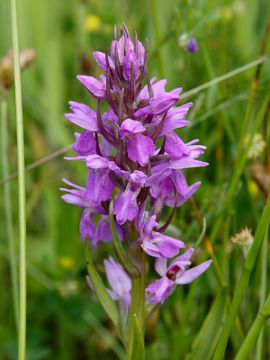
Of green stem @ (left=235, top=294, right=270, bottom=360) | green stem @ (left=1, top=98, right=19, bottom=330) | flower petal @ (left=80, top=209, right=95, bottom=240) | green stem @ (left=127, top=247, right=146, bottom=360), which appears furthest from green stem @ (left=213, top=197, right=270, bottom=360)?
green stem @ (left=1, top=98, right=19, bottom=330)

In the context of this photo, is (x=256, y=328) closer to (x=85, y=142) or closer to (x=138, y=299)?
(x=138, y=299)

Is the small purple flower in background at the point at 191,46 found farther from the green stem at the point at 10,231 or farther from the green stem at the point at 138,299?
the green stem at the point at 138,299

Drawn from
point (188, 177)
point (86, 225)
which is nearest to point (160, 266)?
point (86, 225)

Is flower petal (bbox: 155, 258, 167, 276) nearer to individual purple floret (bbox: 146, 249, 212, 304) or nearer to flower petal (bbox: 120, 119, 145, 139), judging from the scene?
individual purple floret (bbox: 146, 249, 212, 304)

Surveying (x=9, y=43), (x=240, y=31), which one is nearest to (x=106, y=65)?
(x=240, y=31)

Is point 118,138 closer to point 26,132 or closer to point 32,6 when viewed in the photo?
point 26,132

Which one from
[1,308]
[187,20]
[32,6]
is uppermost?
[32,6]

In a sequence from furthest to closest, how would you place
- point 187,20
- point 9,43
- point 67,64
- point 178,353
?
point 67,64, point 9,43, point 187,20, point 178,353

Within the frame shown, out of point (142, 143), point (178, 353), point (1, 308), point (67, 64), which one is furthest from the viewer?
point (67, 64)
